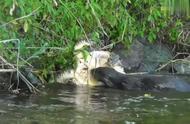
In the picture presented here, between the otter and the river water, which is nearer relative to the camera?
the river water

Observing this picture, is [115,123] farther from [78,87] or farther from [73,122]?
[78,87]

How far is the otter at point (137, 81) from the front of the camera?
7.02 metres

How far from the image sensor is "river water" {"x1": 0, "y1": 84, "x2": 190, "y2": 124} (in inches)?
210

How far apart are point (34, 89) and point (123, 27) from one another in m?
1.89

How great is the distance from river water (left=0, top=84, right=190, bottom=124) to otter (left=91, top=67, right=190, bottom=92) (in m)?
0.17

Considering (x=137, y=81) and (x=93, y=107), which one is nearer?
(x=93, y=107)

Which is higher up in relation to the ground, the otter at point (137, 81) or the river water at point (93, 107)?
the otter at point (137, 81)

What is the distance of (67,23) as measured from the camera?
712 cm

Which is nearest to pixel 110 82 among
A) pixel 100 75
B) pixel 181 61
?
pixel 100 75

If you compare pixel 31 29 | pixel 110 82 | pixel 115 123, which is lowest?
pixel 115 123

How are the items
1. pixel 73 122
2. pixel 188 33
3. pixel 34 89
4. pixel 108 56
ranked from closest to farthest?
pixel 73 122
pixel 34 89
pixel 108 56
pixel 188 33

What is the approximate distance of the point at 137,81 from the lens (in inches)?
280

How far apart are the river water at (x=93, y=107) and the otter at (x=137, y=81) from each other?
6.5 inches

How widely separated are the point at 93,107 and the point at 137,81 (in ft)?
4.57
